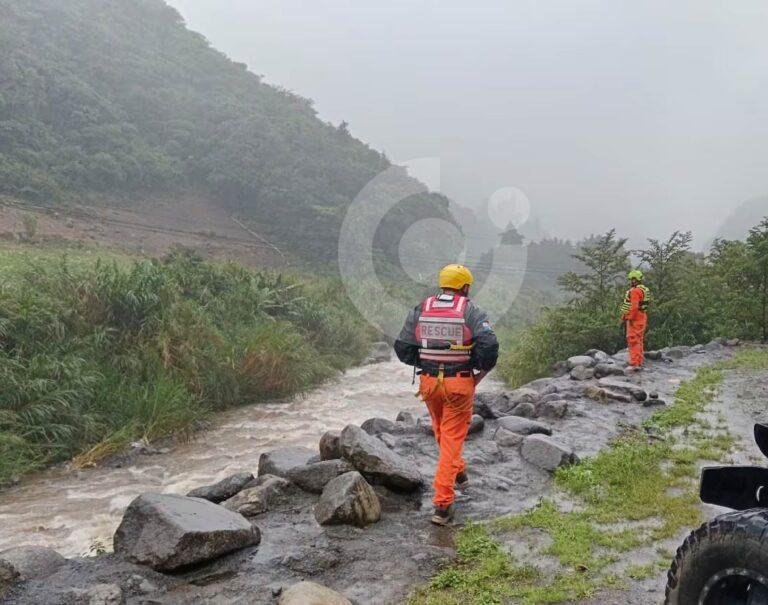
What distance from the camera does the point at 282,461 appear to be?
5.75 m

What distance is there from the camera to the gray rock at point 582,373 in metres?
11.2

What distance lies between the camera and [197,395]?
1093 cm

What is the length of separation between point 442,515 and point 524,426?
2.89 meters

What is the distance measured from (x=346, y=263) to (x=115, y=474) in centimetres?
3203

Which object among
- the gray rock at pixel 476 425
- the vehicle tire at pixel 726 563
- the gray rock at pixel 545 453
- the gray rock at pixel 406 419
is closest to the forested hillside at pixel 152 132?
the gray rock at pixel 406 419

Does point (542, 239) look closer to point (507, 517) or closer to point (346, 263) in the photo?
point (346, 263)

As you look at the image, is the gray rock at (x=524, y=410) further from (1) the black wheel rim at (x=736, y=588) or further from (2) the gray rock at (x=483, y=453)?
(1) the black wheel rim at (x=736, y=588)

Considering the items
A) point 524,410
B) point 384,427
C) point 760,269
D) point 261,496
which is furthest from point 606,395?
point 760,269

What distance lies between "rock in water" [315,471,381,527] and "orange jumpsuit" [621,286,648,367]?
7.90 meters

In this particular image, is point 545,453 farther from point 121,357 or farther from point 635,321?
point 121,357

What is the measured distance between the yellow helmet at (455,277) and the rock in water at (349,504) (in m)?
1.68

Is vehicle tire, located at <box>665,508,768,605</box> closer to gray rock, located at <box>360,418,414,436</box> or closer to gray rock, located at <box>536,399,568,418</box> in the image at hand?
gray rock, located at <box>360,418,414,436</box>

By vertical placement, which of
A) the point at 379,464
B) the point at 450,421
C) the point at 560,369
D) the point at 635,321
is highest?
the point at 635,321

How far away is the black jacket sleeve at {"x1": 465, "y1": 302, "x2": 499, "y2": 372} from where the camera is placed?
4648 mm
